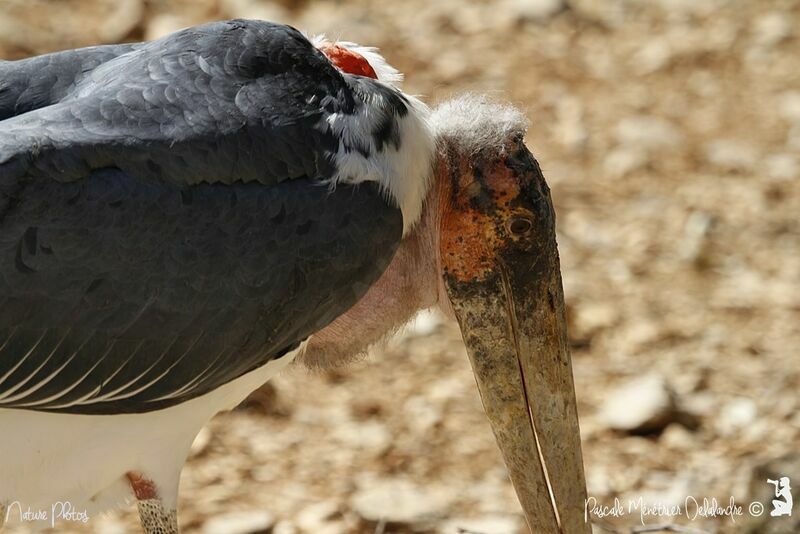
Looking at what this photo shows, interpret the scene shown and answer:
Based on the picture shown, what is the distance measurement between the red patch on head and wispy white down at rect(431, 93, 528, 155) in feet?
0.79

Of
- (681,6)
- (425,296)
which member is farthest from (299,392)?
(681,6)

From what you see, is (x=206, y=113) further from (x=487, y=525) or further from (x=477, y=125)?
(x=487, y=525)

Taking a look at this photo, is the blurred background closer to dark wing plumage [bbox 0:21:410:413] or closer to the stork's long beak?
the stork's long beak

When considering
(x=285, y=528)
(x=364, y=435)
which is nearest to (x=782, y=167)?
(x=364, y=435)

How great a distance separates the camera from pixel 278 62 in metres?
3.89

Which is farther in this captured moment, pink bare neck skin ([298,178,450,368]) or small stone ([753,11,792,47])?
small stone ([753,11,792,47])

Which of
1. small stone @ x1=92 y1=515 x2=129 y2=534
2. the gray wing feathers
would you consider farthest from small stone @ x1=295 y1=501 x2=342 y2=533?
the gray wing feathers

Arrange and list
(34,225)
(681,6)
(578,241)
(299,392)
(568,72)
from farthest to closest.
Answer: (681,6)
(568,72)
(578,241)
(299,392)
(34,225)

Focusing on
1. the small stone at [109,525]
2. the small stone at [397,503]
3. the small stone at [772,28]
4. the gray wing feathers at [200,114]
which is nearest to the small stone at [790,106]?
the small stone at [772,28]

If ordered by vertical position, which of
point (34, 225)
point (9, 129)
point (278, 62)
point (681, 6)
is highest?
point (681, 6)

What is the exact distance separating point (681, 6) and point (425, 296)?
187 inches

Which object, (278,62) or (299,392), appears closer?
(278,62)

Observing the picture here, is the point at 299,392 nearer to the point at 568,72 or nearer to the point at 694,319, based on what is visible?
the point at 694,319

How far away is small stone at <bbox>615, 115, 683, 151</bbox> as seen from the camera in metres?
7.30
